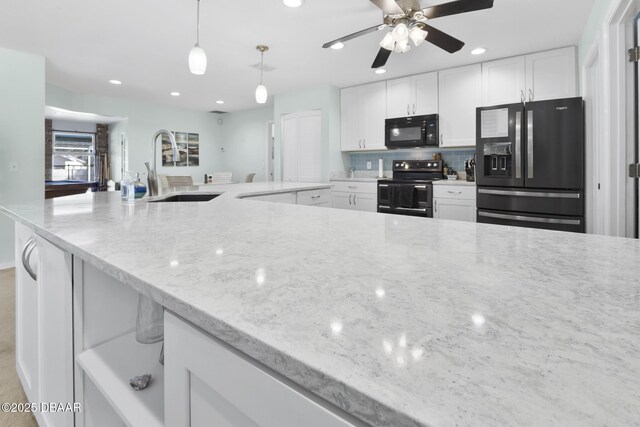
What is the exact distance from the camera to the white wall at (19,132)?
12.1 ft

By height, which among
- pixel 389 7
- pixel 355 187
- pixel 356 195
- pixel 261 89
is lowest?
pixel 356 195

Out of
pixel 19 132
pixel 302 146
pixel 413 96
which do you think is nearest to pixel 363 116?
pixel 413 96

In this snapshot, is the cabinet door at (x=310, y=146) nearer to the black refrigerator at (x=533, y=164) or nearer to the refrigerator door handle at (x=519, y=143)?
the black refrigerator at (x=533, y=164)

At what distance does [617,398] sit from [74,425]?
1301 millimetres

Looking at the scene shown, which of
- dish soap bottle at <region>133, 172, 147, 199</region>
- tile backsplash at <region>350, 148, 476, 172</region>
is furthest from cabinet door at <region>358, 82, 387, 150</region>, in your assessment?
dish soap bottle at <region>133, 172, 147, 199</region>

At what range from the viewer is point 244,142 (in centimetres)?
746

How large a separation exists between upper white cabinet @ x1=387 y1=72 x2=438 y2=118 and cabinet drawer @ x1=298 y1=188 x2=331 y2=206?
160 cm

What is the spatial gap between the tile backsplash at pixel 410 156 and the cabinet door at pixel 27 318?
4.50 meters

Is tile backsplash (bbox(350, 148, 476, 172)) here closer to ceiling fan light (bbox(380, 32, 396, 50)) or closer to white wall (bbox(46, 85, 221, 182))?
ceiling fan light (bbox(380, 32, 396, 50))

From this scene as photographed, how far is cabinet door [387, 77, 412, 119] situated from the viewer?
4594 mm

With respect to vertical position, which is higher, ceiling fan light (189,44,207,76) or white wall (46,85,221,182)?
white wall (46,85,221,182)

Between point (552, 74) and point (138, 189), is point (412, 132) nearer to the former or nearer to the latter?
point (552, 74)

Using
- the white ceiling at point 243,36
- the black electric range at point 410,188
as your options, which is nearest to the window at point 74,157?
the white ceiling at point 243,36

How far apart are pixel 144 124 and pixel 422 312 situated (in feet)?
23.6
